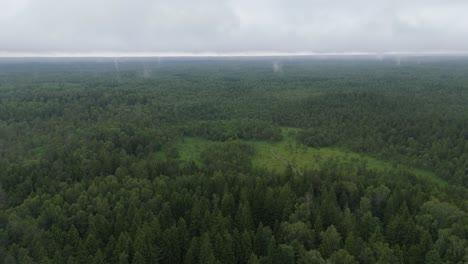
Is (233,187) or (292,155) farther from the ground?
(233,187)

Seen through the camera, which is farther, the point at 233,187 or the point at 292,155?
the point at 292,155

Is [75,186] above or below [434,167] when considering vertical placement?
above

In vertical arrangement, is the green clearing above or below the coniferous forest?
below

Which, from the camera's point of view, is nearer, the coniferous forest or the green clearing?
the coniferous forest

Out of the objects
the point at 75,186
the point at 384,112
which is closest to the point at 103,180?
the point at 75,186

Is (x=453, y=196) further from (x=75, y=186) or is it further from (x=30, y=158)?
(x=30, y=158)
